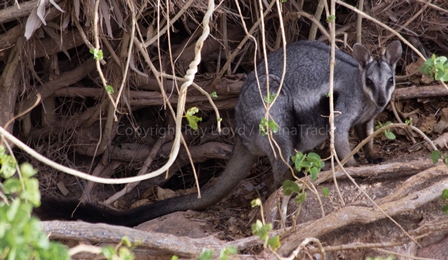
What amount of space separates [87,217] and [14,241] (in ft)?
11.1

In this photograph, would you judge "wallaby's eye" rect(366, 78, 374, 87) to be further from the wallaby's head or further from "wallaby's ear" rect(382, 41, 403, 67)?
"wallaby's ear" rect(382, 41, 403, 67)

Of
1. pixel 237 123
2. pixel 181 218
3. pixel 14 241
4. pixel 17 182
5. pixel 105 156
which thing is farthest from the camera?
pixel 105 156

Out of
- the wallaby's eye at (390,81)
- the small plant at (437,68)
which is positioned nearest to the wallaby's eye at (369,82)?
the wallaby's eye at (390,81)

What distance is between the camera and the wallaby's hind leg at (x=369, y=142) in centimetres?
625

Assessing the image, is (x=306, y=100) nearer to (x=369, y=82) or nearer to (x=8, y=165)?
(x=369, y=82)

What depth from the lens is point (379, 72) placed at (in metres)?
5.93

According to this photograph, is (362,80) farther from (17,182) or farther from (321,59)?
(17,182)

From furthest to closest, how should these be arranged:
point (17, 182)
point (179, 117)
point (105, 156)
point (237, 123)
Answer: point (105, 156) → point (237, 123) → point (179, 117) → point (17, 182)

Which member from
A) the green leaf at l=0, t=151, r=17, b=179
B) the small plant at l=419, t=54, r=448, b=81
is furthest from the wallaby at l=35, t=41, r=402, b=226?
the green leaf at l=0, t=151, r=17, b=179

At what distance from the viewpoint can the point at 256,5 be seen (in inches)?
246

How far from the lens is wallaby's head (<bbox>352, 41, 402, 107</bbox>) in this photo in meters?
5.90

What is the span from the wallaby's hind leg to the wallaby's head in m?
0.48

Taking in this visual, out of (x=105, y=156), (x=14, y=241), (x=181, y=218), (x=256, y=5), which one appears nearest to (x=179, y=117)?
(x=14, y=241)

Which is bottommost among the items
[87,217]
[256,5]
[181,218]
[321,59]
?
[181,218]
